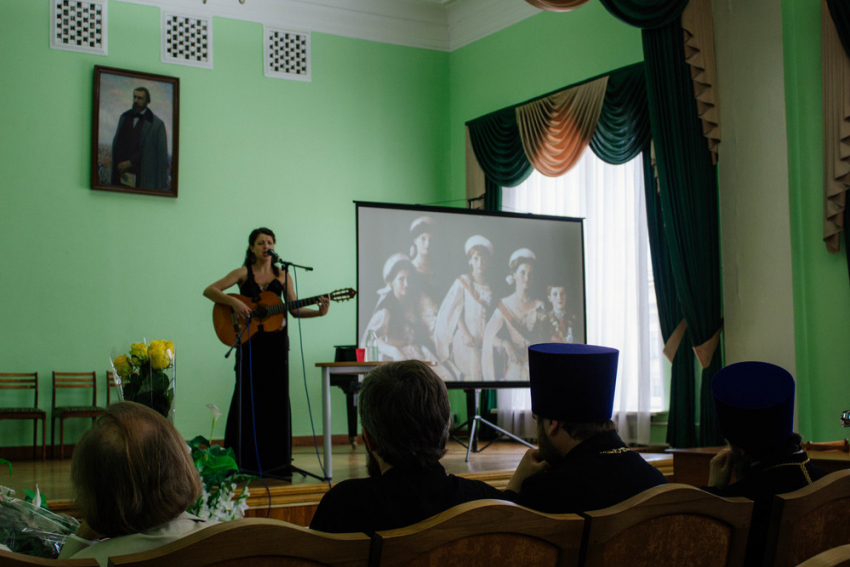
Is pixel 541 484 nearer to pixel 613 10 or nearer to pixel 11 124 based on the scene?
pixel 613 10

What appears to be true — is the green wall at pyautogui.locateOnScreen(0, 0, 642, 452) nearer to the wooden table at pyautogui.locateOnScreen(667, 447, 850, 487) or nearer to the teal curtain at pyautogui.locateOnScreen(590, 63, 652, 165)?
the teal curtain at pyautogui.locateOnScreen(590, 63, 652, 165)

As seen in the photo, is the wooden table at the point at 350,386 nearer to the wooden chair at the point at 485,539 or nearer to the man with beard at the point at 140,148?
the wooden chair at the point at 485,539

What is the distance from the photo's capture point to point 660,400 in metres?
6.06

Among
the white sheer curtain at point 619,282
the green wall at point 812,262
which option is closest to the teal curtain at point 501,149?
the white sheer curtain at point 619,282

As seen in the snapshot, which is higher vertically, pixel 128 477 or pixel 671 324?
pixel 671 324

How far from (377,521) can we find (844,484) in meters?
1.12

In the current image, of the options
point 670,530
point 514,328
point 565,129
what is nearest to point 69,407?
point 514,328

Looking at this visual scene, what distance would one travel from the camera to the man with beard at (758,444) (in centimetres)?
201

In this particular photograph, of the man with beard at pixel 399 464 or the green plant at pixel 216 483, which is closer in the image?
the man with beard at pixel 399 464

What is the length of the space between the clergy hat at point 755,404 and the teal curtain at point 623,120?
3957 mm

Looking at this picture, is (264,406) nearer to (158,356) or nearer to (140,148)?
(158,356)

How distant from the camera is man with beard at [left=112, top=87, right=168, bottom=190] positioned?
22.5 feet

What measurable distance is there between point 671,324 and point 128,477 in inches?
192

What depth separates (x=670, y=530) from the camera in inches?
63.3
